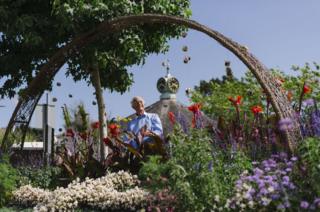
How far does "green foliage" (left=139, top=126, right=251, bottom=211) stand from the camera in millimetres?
5520

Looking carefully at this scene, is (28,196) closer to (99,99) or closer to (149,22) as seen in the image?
(149,22)

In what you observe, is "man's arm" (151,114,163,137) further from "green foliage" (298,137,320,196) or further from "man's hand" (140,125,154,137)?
"green foliage" (298,137,320,196)

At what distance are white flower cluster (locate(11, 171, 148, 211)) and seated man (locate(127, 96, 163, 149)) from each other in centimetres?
89

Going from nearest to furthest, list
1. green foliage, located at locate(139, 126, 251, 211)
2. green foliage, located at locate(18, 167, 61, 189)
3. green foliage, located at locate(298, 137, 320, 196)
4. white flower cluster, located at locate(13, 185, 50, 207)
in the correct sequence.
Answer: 1. green foliage, located at locate(298, 137, 320, 196)
2. green foliage, located at locate(139, 126, 251, 211)
3. white flower cluster, located at locate(13, 185, 50, 207)
4. green foliage, located at locate(18, 167, 61, 189)

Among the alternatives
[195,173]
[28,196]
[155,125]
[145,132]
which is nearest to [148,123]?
[155,125]

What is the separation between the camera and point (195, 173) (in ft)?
18.7

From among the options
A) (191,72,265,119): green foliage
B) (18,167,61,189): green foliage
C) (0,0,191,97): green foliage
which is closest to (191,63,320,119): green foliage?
(191,72,265,119): green foliage

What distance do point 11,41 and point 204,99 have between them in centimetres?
1030

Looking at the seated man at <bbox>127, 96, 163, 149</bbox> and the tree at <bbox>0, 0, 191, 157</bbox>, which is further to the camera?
the tree at <bbox>0, 0, 191, 157</bbox>

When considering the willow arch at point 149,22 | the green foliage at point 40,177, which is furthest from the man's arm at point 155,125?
the green foliage at point 40,177

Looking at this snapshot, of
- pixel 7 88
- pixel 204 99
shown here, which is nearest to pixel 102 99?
pixel 7 88

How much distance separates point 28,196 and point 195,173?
3.89m

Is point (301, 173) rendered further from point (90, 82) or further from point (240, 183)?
point (90, 82)

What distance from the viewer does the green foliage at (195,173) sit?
552cm
